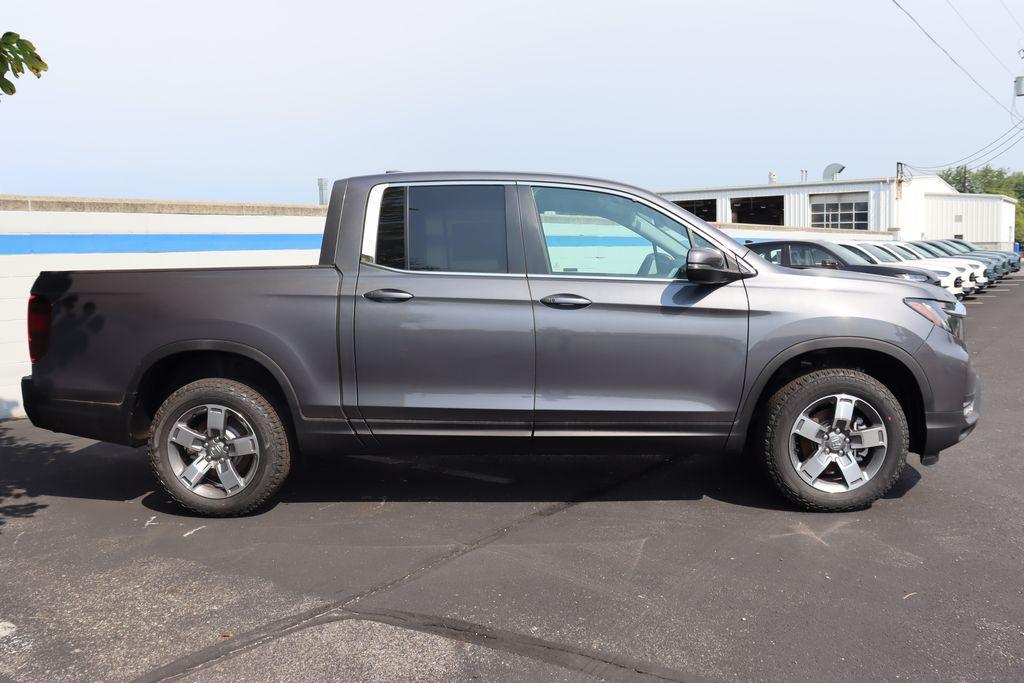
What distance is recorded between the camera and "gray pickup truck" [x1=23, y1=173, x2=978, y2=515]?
184 inches

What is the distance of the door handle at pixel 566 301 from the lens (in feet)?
15.2

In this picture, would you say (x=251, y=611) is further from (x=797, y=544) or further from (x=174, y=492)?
(x=797, y=544)

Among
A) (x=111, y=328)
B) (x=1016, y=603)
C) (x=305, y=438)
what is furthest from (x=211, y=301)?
(x=1016, y=603)

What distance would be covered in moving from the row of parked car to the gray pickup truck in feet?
3.13

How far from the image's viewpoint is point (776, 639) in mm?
3385

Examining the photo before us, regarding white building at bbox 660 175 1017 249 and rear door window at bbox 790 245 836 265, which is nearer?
rear door window at bbox 790 245 836 265

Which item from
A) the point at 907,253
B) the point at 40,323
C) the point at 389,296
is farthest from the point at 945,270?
the point at 40,323

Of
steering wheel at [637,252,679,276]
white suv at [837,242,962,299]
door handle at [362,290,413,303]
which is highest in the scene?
steering wheel at [637,252,679,276]

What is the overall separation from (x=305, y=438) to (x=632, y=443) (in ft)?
5.96

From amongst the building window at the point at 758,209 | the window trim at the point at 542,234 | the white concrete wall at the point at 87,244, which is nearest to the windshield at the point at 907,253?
the white concrete wall at the point at 87,244

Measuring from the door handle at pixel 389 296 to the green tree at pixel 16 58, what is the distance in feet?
6.34

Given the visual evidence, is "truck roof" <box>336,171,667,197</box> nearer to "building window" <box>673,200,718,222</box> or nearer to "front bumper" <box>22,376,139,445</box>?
"front bumper" <box>22,376,139,445</box>

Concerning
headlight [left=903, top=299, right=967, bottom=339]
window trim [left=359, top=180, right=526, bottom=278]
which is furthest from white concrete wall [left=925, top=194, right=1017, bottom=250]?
window trim [left=359, top=180, right=526, bottom=278]

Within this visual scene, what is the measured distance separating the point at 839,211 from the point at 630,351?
51033mm
